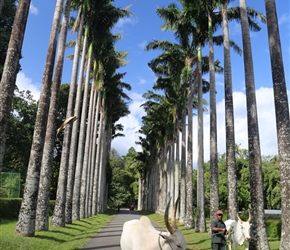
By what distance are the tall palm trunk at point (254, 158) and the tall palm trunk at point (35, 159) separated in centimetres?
834

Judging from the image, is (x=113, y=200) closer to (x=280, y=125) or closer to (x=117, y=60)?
(x=117, y=60)

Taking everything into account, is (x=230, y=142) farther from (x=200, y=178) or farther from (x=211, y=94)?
(x=200, y=178)

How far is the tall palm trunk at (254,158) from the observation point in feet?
35.9

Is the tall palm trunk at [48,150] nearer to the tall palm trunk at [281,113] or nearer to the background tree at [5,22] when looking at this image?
the background tree at [5,22]

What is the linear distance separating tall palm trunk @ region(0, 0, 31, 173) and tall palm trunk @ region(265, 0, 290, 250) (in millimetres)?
8671

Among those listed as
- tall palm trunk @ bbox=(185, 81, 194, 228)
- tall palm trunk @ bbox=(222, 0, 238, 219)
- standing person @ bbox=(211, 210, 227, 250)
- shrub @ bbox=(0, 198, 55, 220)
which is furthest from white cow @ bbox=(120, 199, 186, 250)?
tall palm trunk @ bbox=(185, 81, 194, 228)

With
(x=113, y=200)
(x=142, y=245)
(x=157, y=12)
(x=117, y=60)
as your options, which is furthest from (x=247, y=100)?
(x=113, y=200)

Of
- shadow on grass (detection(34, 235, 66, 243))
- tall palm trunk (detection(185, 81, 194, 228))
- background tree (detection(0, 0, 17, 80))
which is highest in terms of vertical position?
background tree (detection(0, 0, 17, 80))

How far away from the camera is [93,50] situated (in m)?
28.2

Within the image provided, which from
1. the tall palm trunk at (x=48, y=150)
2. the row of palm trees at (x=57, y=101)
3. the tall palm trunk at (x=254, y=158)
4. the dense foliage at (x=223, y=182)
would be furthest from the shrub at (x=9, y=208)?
the dense foliage at (x=223, y=182)

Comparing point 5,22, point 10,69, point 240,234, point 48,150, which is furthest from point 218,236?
point 5,22

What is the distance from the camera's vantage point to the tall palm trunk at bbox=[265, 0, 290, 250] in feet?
30.9

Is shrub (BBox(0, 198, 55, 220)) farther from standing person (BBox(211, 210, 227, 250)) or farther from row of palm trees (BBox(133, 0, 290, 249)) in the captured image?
standing person (BBox(211, 210, 227, 250))

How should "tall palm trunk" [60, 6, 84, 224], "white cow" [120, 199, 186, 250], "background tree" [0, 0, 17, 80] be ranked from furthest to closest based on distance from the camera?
"background tree" [0, 0, 17, 80]
"tall palm trunk" [60, 6, 84, 224]
"white cow" [120, 199, 186, 250]
